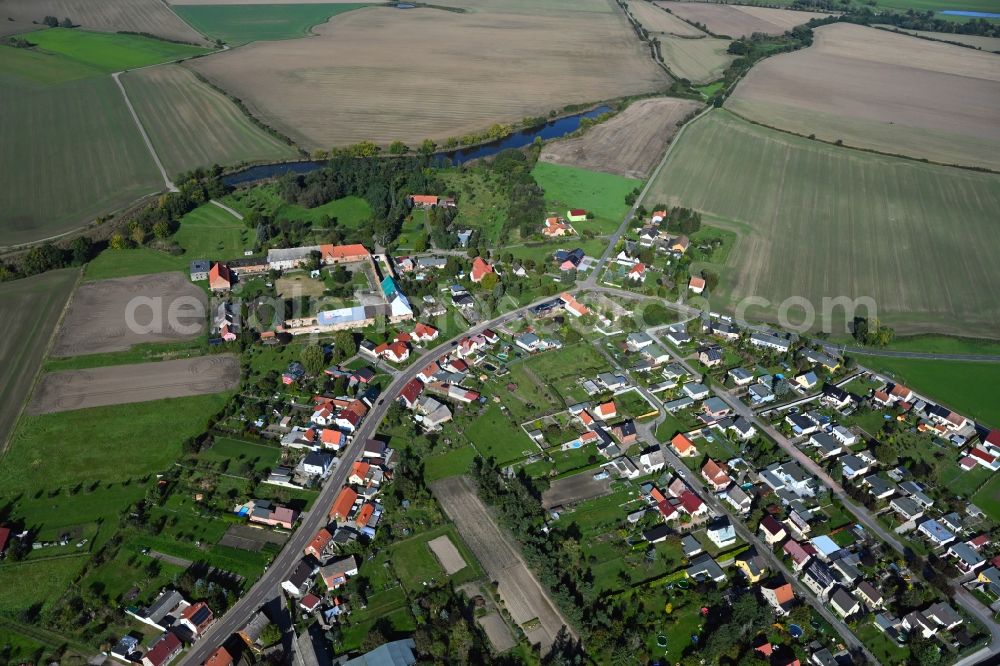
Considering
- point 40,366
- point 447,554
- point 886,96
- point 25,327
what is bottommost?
point 447,554

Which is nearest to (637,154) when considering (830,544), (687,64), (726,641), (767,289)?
(767,289)

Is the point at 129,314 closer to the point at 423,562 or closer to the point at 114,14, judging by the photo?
the point at 423,562

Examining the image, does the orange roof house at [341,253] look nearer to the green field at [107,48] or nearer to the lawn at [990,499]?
the lawn at [990,499]

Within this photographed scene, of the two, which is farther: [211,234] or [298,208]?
[298,208]

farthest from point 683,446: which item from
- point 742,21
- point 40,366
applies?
point 742,21

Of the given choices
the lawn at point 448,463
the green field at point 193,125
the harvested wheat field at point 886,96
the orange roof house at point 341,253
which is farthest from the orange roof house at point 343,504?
the harvested wheat field at point 886,96

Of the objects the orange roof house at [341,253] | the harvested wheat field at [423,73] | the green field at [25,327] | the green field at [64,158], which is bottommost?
the green field at [25,327]
